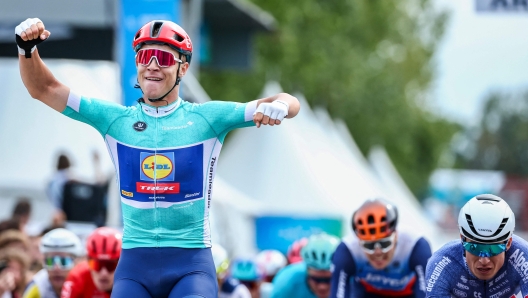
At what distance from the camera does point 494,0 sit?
8.39m

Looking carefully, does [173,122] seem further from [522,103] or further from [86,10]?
[522,103]

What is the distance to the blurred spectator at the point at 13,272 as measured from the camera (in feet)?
30.2

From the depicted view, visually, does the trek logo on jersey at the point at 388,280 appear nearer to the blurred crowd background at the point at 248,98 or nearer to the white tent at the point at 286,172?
the blurred crowd background at the point at 248,98

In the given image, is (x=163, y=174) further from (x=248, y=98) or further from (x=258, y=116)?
(x=248, y=98)

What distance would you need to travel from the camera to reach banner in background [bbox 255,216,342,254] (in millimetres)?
21250

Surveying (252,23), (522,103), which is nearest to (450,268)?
(252,23)

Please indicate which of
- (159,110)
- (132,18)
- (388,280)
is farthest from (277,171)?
(159,110)

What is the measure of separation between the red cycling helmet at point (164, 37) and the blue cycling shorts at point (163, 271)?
1158 millimetres

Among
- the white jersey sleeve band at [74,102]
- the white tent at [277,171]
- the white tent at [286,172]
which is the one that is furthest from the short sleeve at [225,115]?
the white tent at [277,171]

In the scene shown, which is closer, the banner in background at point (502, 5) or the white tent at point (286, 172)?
the banner in background at point (502, 5)

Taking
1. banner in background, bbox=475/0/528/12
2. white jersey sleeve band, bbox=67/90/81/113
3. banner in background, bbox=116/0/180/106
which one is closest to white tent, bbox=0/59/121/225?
banner in background, bbox=116/0/180/106

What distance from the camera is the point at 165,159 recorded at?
18.5ft

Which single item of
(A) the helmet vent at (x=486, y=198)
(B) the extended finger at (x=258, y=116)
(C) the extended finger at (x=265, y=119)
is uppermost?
(B) the extended finger at (x=258, y=116)

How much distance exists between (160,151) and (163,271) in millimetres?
668
